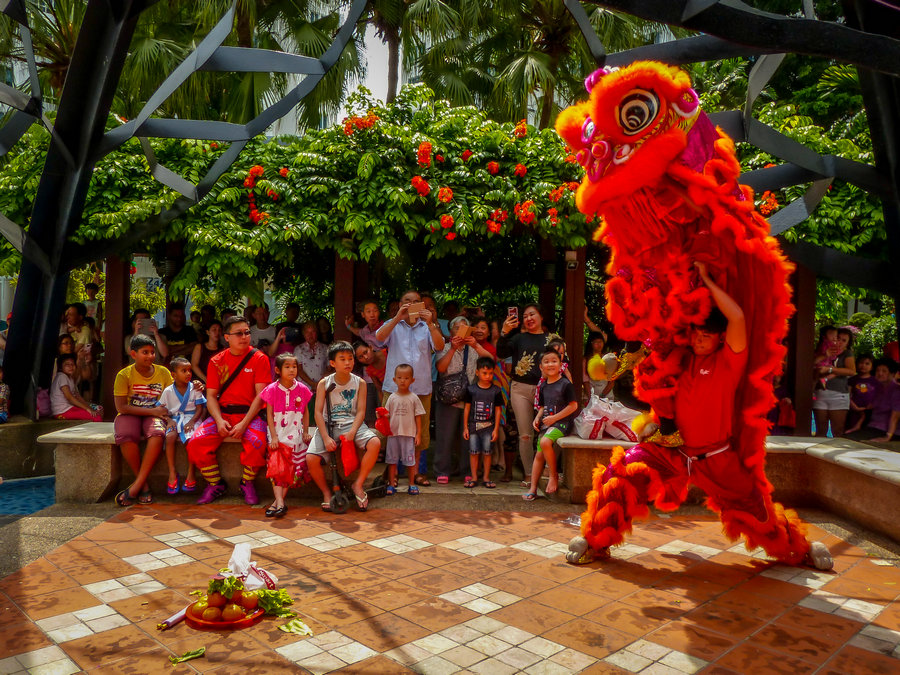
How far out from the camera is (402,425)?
6.29 m

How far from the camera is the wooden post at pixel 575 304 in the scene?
27.8ft

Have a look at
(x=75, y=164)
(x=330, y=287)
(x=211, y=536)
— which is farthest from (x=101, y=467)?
(x=330, y=287)

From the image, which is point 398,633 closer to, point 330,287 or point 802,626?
point 802,626

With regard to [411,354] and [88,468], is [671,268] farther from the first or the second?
[88,468]

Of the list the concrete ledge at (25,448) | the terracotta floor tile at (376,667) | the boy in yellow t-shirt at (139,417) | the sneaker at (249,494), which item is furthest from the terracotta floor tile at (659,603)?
the concrete ledge at (25,448)

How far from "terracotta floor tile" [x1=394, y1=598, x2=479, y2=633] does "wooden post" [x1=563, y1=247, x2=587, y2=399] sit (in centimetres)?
495

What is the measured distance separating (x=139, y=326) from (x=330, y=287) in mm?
4852

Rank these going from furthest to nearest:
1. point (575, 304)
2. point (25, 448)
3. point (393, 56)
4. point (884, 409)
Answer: point (393, 56)
point (575, 304)
point (884, 409)
point (25, 448)

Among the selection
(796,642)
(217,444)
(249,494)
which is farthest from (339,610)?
(217,444)

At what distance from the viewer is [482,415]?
6516mm

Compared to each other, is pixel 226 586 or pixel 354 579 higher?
pixel 226 586

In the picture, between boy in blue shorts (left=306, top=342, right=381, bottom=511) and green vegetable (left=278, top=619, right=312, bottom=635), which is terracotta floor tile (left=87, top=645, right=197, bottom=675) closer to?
green vegetable (left=278, top=619, right=312, bottom=635)

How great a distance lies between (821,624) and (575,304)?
18.0 feet

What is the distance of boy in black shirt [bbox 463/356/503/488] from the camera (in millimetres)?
6520
